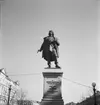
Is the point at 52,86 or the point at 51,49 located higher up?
the point at 51,49

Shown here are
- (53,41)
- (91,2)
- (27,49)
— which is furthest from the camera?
(27,49)

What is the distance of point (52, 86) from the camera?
8531mm

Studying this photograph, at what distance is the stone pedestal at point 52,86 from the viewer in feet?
27.3

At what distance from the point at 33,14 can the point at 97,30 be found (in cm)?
459

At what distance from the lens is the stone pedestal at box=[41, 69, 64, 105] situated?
328 inches

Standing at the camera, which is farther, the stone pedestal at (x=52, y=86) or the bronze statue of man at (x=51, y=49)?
the bronze statue of man at (x=51, y=49)

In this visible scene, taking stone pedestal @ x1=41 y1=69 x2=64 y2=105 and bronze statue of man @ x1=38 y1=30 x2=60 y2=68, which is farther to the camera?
bronze statue of man @ x1=38 y1=30 x2=60 y2=68

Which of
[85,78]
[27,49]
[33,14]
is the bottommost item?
[85,78]

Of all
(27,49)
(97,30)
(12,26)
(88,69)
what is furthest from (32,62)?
(97,30)

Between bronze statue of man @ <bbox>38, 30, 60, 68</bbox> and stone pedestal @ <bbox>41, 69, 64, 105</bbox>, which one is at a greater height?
bronze statue of man @ <bbox>38, 30, 60, 68</bbox>

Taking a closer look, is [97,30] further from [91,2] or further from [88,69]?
[88,69]

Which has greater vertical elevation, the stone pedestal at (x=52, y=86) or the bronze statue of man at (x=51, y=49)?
the bronze statue of man at (x=51, y=49)

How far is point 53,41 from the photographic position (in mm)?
9531

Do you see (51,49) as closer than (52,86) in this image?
No
